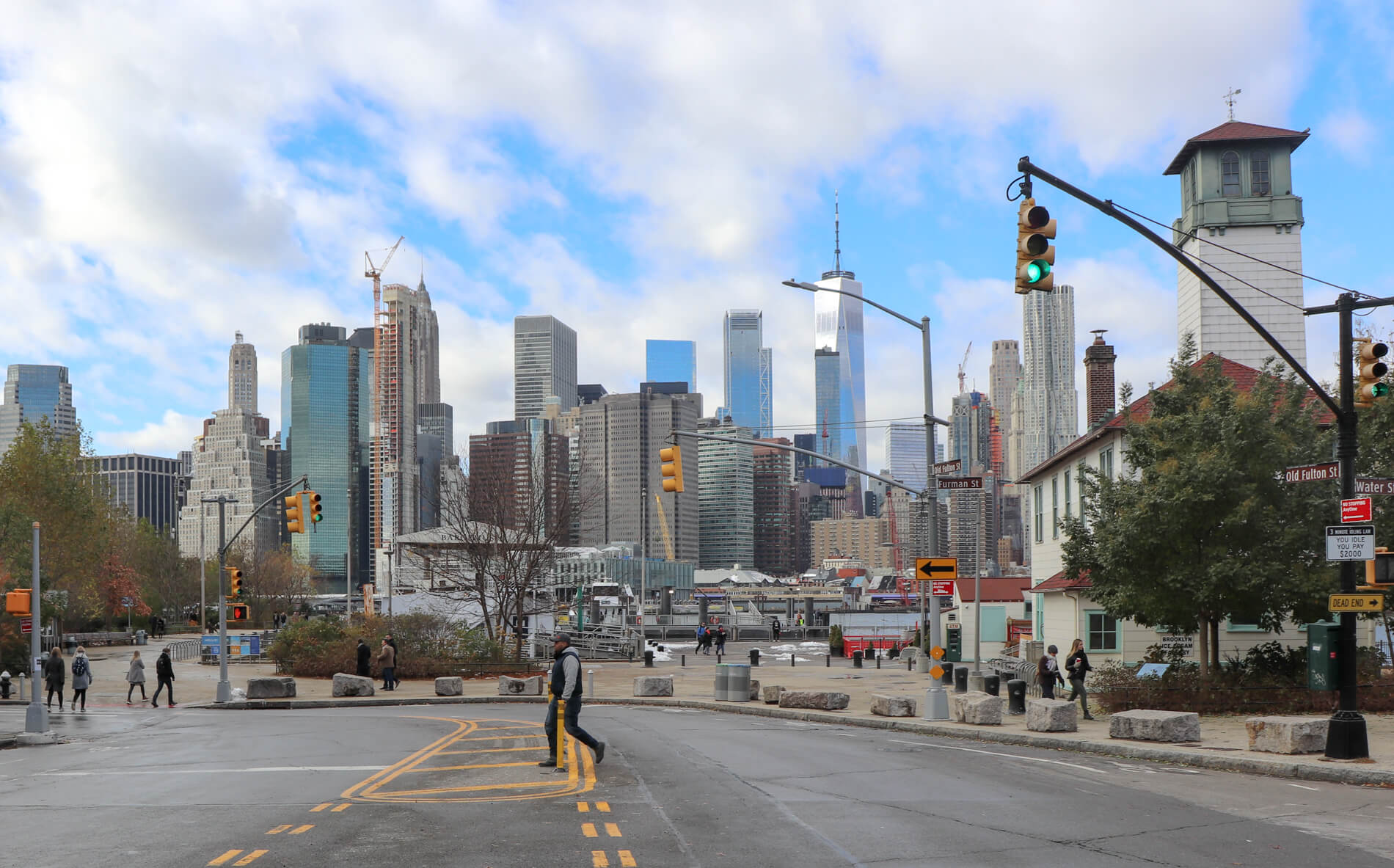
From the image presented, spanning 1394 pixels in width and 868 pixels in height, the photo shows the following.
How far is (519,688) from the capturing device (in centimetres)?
3500

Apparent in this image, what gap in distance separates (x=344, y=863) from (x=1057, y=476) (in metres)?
35.1

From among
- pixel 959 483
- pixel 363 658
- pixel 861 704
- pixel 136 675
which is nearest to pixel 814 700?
pixel 861 704

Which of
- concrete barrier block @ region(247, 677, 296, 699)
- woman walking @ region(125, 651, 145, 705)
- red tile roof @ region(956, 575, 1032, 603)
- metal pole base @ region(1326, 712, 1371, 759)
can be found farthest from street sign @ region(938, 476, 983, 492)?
red tile roof @ region(956, 575, 1032, 603)

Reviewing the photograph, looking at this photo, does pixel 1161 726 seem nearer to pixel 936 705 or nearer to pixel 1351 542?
pixel 1351 542

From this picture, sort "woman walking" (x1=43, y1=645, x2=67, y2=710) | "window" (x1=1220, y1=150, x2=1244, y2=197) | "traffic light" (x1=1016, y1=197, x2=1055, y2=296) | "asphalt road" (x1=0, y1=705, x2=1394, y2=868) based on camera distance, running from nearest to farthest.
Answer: "asphalt road" (x1=0, y1=705, x2=1394, y2=868), "traffic light" (x1=1016, y1=197, x2=1055, y2=296), "woman walking" (x1=43, y1=645, x2=67, y2=710), "window" (x1=1220, y1=150, x2=1244, y2=197)

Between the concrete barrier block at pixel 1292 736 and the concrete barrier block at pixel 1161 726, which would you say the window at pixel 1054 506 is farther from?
the concrete barrier block at pixel 1292 736

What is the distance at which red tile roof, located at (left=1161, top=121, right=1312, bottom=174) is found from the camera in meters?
50.3

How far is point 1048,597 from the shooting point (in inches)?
1593

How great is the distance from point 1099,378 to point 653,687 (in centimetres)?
2286

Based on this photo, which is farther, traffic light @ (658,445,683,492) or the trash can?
the trash can

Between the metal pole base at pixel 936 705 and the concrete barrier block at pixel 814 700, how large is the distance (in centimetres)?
372

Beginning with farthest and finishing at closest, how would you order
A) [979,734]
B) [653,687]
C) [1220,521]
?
[653,687]
[1220,521]
[979,734]

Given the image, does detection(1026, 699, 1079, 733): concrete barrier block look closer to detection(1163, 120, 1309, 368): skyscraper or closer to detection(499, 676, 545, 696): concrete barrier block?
detection(499, 676, 545, 696): concrete barrier block

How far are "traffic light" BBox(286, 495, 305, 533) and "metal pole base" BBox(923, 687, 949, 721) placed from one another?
19.1m
